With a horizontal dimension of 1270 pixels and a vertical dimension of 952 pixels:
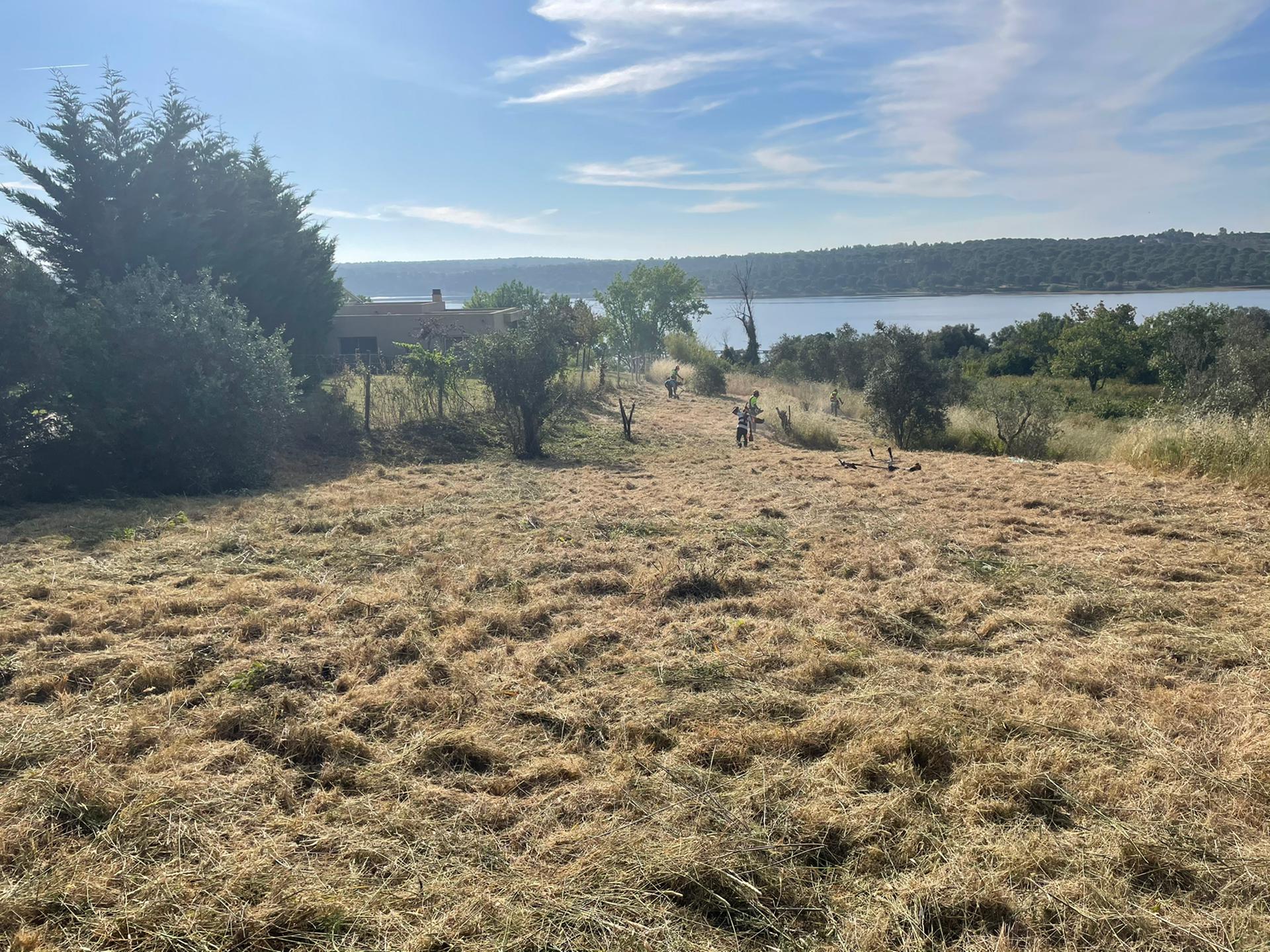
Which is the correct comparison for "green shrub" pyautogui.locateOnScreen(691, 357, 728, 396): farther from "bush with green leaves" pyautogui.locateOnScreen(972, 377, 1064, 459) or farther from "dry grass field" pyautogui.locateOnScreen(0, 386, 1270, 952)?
"dry grass field" pyautogui.locateOnScreen(0, 386, 1270, 952)

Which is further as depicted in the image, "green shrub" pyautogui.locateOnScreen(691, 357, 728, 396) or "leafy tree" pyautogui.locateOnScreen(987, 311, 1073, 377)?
"leafy tree" pyautogui.locateOnScreen(987, 311, 1073, 377)

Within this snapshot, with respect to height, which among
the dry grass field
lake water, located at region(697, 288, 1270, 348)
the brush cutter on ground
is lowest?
the dry grass field

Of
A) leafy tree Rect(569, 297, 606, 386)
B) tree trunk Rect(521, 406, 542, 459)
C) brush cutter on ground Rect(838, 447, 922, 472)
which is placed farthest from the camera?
leafy tree Rect(569, 297, 606, 386)

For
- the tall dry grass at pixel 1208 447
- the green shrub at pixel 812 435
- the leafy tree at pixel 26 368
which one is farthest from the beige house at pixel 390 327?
the tall dry grass at pixel 1208 447

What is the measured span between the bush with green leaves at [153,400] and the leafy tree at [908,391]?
13.4m

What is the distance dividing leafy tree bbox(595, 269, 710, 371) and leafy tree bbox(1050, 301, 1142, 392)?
111 feet

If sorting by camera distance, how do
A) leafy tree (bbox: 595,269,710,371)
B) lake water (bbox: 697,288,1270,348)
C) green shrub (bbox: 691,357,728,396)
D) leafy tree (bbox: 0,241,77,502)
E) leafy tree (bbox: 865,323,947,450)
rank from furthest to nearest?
leafy tree (bbox: 595,269,710,371) < lake water (bbox: 697,288,1270,348) < green shrub (bbox: 691,357,728,396) < leafy tree (bbox: 865,323,947,450) < leafy tree (bbox: 0,241,77,502)

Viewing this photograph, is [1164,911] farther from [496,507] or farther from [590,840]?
[496,507]

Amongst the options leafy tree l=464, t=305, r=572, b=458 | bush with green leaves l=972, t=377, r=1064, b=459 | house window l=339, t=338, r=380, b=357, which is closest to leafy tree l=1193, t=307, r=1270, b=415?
bush with green leaves l=972, t=377, r=1064, b=459

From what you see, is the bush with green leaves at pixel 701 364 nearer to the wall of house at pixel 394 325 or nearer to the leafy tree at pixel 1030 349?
the wall of house at pixel 394 325

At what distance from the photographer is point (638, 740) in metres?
3.71

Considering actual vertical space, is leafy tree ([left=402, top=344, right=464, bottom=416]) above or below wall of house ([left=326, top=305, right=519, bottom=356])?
below

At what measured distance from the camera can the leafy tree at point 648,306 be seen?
6256 cm

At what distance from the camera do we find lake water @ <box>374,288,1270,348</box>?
46219 millimetres
